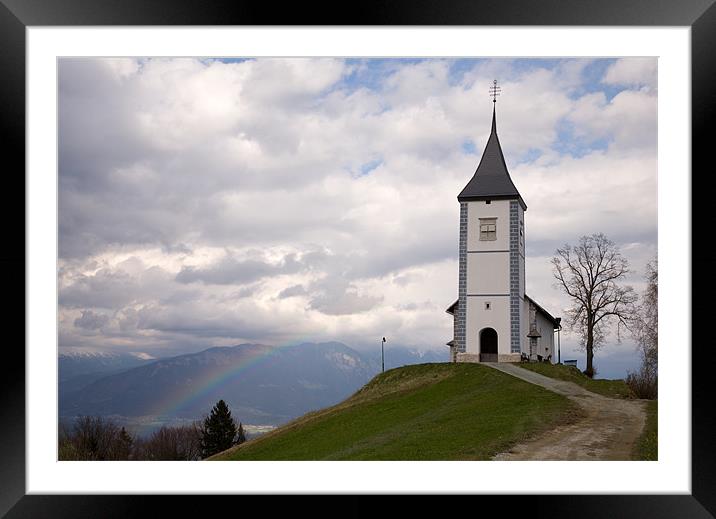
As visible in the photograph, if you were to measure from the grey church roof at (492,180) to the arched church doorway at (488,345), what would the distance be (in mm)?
3278

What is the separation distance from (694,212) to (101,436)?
21.8 metres

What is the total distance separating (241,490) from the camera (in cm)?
434

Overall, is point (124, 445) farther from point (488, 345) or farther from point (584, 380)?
point (584, 380)

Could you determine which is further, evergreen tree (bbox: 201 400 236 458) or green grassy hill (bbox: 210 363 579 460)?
evergreen tree (bbox: 201 400 236 458)

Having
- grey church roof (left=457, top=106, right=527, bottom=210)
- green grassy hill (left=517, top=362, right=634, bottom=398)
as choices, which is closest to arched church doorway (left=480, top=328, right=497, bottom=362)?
green grassy hill (left=517, top=362, right=634, bottom=398)

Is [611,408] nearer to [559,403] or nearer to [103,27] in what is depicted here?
[559,403]

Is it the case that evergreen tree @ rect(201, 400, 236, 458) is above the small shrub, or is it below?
below

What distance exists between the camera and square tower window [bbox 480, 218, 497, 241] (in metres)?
19.8

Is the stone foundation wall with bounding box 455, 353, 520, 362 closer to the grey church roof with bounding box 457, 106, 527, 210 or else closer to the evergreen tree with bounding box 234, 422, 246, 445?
the grey church roof with bounding box 457, 106, 527, 210

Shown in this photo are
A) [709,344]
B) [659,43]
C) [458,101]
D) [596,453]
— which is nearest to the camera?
[709,344]

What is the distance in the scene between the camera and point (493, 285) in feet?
64.2

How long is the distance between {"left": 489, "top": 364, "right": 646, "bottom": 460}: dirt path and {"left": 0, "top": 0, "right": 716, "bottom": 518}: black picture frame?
4.85 m

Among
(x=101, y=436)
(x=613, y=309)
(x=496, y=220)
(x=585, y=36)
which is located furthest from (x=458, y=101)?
(x=585, y=36)

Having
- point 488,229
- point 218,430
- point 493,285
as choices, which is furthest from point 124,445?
point 488,229
